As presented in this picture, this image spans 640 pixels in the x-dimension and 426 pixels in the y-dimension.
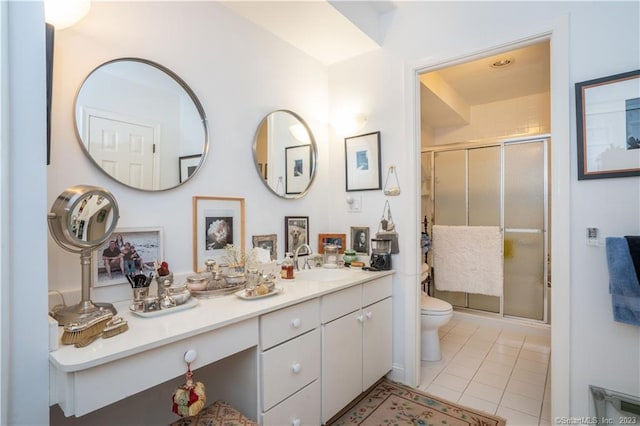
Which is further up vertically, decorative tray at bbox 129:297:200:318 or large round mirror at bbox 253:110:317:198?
large round mirror at bbox 253:110:317:198

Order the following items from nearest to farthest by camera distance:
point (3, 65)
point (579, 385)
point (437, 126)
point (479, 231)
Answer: point (3, 65), point (579, 385), point (479, 231), point (437, 126)

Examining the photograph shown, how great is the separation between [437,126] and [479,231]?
1641mm

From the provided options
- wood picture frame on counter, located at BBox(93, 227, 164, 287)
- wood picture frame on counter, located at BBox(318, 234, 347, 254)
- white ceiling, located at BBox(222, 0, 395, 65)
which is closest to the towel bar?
wood picture frame on counter, located at BBox(318, 234, 347, 254)

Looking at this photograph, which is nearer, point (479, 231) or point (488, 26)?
point (488, 26)

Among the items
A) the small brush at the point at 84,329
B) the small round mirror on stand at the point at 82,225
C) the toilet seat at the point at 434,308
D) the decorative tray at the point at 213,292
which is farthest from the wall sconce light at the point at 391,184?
the small brush at the point at 84,329

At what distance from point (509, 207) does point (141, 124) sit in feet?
11.1

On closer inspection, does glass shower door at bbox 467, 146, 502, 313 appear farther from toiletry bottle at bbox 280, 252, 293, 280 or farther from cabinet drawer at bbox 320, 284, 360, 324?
toiletry bottle at bbox 280, 252, 293, 280

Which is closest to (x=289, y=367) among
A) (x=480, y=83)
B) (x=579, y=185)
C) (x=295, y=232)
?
(x=295, y=232)

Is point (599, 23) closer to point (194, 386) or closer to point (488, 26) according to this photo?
point (488, 26)

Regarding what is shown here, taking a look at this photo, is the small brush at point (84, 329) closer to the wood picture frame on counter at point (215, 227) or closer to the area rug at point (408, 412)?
the wood picture frame on counter at point (215, 227)

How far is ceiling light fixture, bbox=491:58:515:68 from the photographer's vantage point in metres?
2.76

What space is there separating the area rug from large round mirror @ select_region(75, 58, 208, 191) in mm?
1632

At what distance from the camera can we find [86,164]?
1.32 metres

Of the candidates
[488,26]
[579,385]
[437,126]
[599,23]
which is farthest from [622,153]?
[437,126]
